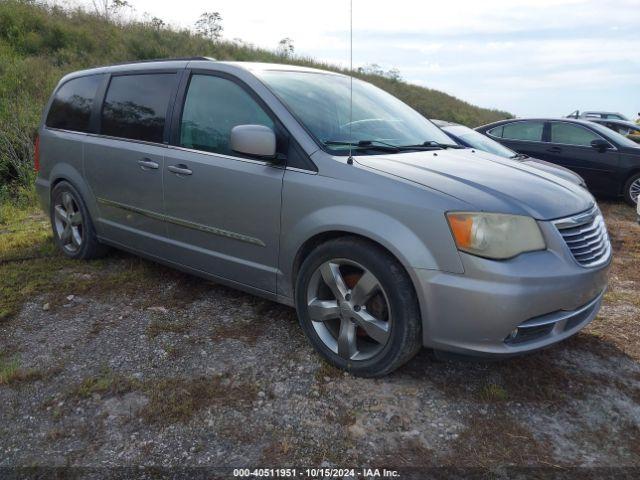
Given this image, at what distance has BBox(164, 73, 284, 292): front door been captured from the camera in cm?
332

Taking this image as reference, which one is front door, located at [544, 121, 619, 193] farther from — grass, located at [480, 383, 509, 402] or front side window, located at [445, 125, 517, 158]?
grass, located at [480, 383, 509, 402]

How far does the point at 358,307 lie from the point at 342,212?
1.69 feet

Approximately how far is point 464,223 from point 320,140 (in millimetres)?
1038

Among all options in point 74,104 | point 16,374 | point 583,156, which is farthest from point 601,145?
point 16,374

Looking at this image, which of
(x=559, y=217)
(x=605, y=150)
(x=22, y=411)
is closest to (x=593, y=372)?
(x=559, y=217)

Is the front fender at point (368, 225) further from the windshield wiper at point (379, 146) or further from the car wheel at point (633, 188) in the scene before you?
the car wheel at point (633, 188)

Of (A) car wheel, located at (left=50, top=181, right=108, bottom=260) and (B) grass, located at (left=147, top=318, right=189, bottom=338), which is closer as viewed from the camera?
(B) grass, located at (left=147, top=318, right=189, bottom=338)

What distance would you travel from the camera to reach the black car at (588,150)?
912 centimetres

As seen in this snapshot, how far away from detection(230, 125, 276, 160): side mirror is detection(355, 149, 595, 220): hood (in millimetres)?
506

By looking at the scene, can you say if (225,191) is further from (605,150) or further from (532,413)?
(605,150)

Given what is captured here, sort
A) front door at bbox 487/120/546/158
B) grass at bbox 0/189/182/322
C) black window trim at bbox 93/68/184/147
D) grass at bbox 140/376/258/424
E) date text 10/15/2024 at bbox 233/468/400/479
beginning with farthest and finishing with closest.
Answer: front door at bbox 487/120/546/158
grass at bbox 0/189/182/322
black window trim at bbox 93/68/184/147
grass at bbox 140/376/258/424
date text 10/15/2024 at bbox 233/468/400/479

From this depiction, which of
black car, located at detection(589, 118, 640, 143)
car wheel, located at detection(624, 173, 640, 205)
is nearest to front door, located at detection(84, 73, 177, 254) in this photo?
car wheel, located at detection(624, 173, 640, 205)

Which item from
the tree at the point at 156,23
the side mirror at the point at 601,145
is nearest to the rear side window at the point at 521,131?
the side mirror at the point at 601,145

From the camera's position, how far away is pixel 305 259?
10.3 ft
